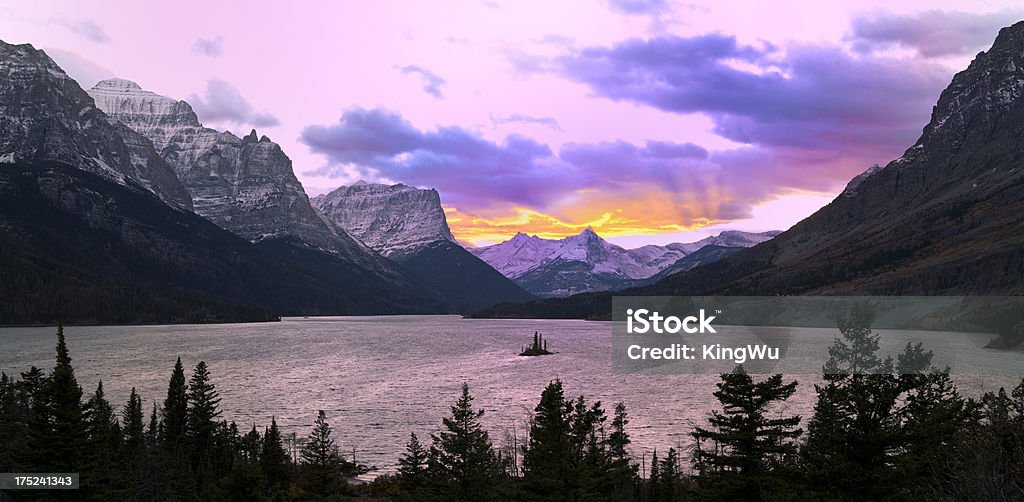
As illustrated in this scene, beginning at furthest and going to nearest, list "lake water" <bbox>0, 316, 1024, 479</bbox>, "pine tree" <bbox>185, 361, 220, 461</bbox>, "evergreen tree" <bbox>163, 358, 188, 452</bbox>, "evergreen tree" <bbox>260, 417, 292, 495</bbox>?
"lake water" <bbox>0, 316, 1024, 479</bbox>
"evergreen tree" <bbox>163, 358, 188, 452</bbox>
"pine tree" <bbox>185, 361, 220, 461</bbox>
"evergreen tree" <bbox>260, 417, 292, 495</bbox>

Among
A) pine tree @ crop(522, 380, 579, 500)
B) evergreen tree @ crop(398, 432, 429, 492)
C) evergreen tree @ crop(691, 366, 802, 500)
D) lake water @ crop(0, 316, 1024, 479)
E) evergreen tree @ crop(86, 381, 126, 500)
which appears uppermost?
evergreen tree @ crop(691, 366, 802, 500)

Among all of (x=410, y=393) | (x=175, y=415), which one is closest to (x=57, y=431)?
(x=175, y=415)

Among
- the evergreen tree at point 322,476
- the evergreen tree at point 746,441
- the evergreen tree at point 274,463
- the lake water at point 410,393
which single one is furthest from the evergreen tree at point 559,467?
the evergreen tree at point 274,463

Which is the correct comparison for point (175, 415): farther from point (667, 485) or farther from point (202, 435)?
point (667, 485)

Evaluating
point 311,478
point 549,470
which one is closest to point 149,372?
point 311,478

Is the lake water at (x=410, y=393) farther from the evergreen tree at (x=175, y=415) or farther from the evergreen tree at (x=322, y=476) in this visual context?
the evergreen tree at (x=175, y=415)

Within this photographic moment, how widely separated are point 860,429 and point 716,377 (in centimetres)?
14046

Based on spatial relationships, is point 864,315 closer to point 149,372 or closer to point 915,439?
point 915,439

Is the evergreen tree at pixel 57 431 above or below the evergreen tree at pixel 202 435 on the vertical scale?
above

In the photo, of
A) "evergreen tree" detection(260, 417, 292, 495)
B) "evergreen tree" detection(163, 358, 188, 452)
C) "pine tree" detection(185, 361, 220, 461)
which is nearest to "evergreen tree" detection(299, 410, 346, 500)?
"evergreen tree" detection(260, 417, 292, 495)

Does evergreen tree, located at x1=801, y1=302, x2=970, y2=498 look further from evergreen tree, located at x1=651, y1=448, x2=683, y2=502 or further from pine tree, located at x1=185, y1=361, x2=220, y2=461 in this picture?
pine tree, located at x1=185, y1=361, x2=220, y2=461

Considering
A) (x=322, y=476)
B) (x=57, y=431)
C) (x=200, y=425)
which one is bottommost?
(x=322, y=476)

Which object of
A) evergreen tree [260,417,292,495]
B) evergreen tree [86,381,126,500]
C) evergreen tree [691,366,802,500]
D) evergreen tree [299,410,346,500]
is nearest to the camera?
evergreen tree [691,366,802,500]

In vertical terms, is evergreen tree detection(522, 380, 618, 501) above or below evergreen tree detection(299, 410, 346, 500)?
above
